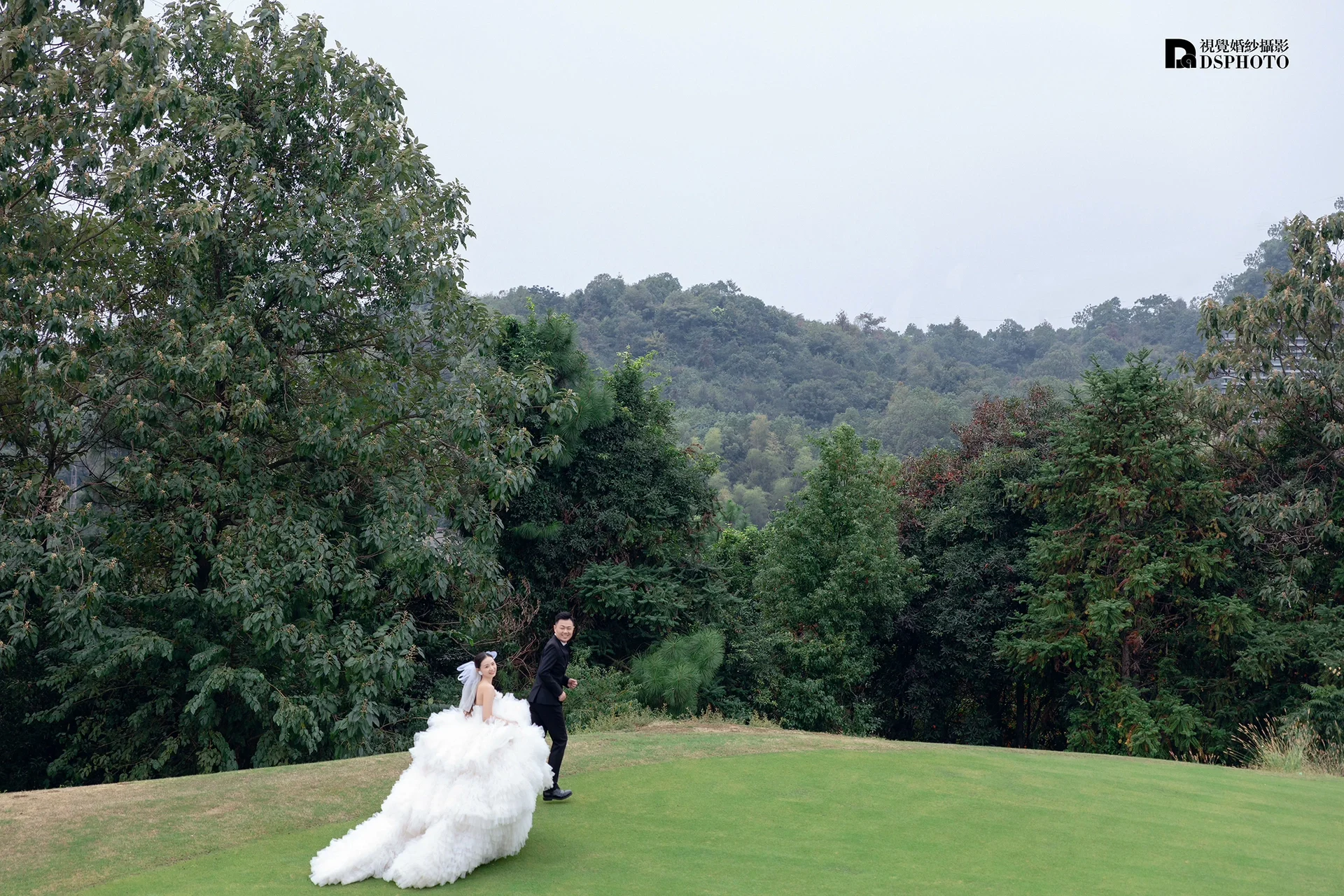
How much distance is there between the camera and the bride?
26.1ft

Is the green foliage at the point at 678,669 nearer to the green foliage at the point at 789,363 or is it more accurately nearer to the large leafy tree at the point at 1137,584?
the large leafy tree at the point at 1137,584

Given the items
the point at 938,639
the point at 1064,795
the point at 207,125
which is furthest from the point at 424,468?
the point at 938,639

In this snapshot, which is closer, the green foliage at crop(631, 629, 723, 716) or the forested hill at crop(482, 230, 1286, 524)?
the green foliage at crop(631, 629, 723, 716)

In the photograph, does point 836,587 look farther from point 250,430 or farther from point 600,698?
point 250,430

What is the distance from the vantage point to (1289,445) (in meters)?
25.2

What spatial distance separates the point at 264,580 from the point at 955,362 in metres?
94.7

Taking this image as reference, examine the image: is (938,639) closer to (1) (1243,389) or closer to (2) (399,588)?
(1) (1243,389)

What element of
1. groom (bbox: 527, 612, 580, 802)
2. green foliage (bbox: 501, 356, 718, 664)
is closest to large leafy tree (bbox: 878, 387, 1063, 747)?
green foliage (bbox: 501, 356, 718, 664)

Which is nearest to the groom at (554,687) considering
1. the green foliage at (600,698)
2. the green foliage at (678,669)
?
the green foliage at (600,698)

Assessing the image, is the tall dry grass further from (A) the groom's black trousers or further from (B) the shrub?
(A) the groom's black trousers

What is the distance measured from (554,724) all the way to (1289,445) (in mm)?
21922

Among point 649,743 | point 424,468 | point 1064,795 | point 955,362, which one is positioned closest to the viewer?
point 1064,795

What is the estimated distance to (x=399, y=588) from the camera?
56.7ft

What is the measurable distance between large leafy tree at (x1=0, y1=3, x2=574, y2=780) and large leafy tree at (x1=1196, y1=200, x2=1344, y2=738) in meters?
16.2
